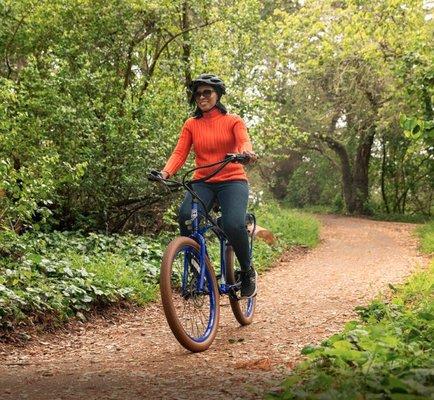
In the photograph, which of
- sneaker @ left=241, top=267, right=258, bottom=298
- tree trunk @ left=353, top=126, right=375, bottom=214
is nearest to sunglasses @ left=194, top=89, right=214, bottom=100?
sneaker @ left=241, top=267, right=258, bottom=298

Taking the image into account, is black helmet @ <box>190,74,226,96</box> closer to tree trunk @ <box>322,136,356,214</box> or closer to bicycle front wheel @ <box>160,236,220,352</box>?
bicycle front wheel @ <box>160,236,220,352</box>

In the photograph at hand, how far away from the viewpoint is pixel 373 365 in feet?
11.0

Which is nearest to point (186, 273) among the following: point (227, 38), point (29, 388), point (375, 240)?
point (29, 388)

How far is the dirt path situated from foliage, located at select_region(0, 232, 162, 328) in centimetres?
28

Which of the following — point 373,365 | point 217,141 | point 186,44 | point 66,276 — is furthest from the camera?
point 186,44

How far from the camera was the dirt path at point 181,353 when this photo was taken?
12.2 ft

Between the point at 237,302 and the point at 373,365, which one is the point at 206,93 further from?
the point at 373,365

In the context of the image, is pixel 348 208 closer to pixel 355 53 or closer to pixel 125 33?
pixel 355 53

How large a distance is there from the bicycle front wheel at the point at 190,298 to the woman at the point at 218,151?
481 mm

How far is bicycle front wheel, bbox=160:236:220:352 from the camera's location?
4531 mm

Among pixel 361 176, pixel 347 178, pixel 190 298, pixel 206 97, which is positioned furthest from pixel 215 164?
pixel 347 178

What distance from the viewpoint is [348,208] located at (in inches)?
1109

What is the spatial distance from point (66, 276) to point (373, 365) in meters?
4.28

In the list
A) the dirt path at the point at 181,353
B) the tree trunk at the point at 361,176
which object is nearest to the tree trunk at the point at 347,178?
the tree trunk at the point at 361,176
